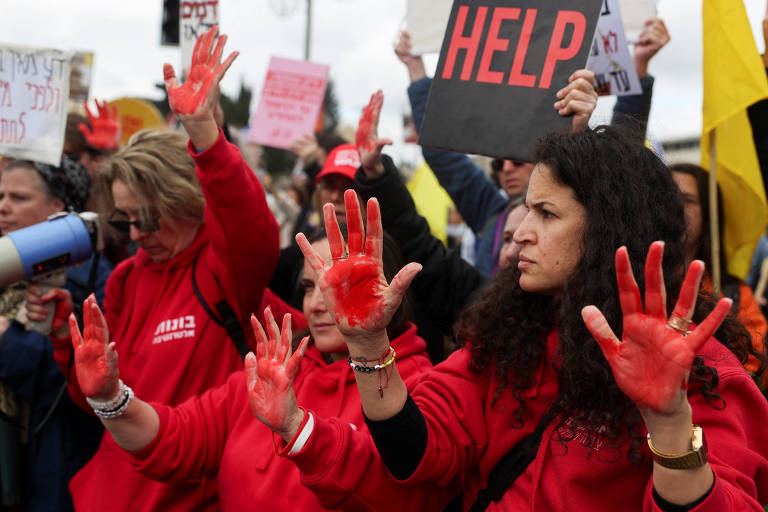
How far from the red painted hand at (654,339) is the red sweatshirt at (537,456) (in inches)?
9.6

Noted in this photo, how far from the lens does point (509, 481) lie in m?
1.86

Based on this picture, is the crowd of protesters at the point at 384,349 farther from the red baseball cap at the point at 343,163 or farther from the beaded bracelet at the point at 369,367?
the red baseball cap at the point at 343,163

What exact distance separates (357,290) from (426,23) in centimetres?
232

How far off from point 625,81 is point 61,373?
274 centimetres

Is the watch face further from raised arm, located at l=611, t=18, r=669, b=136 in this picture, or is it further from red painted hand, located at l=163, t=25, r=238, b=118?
raised arm, located at l=611, t=18, r=669, b=136

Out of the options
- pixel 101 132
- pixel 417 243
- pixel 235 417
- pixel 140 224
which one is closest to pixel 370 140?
pixel 417 243

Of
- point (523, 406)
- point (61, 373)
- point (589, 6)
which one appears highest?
point (589, 6)

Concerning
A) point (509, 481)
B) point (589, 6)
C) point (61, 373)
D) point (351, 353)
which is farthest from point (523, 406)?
point (61, 373)

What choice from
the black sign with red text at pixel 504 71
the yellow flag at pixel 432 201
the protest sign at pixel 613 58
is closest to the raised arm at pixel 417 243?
the black sign with red text at pixel 504 71

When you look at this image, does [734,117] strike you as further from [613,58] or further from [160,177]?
[160,177]

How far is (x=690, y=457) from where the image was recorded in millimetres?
1409

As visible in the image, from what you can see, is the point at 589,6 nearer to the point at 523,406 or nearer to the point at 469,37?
the point at 469,37

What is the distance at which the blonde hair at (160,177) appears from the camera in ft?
9.29

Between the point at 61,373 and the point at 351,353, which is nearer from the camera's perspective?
the point at 351,353
